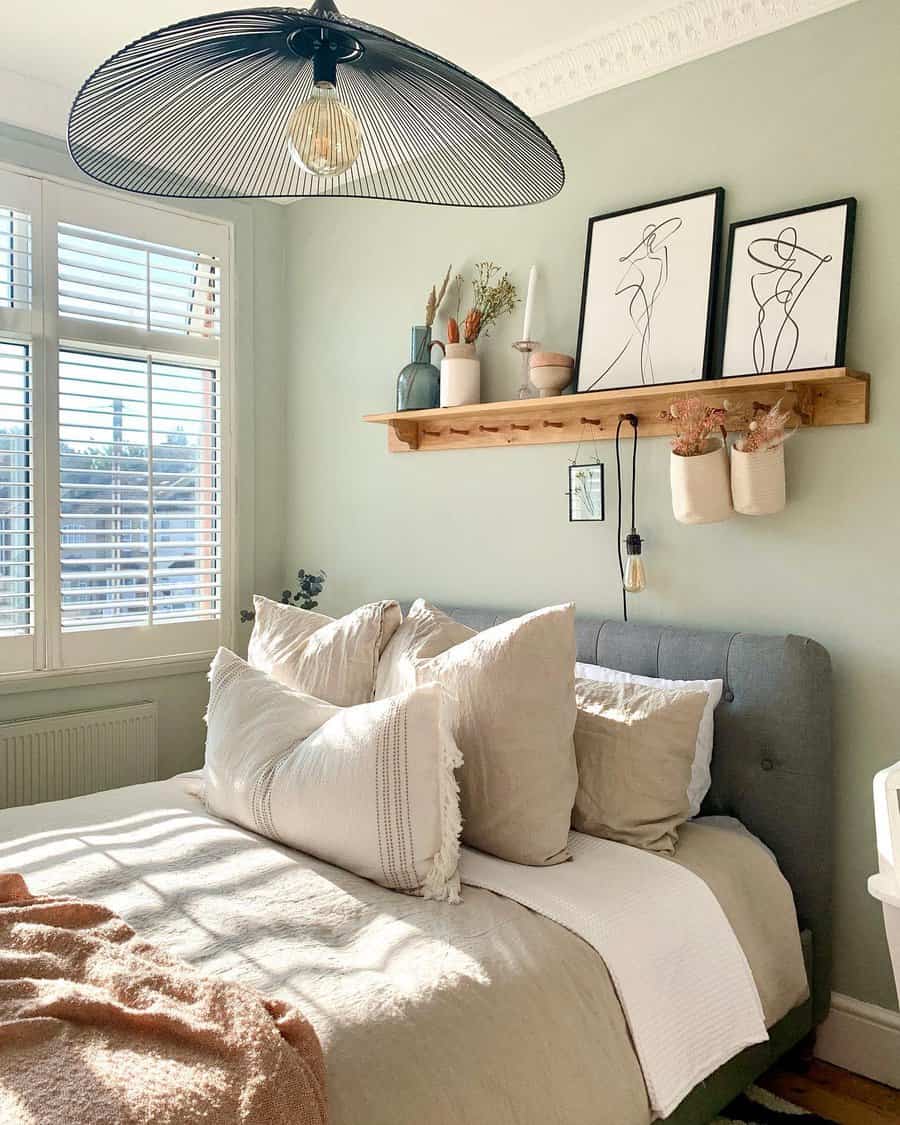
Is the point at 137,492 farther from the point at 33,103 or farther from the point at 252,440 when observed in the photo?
the point at 33,103

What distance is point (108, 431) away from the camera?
3.38 m

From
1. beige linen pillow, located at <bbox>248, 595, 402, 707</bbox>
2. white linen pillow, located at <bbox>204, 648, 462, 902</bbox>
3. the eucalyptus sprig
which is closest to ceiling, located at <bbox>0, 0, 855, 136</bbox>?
beige linen pillow, located at <bbox>248, 595, 402, 707</bbox>

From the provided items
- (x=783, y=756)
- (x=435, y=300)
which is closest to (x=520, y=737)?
(x=783, y=756)

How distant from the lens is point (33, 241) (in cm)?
318

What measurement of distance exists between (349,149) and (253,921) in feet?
4.37

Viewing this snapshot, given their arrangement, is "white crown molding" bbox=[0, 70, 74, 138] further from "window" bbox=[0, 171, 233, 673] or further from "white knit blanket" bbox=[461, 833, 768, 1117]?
"white knit blanket" bbox=[461, 833, 768, 1117]

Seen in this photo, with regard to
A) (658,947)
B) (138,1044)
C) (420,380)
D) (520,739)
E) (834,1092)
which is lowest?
(834,1092)

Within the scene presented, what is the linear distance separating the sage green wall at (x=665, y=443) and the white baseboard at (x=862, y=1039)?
1.9 inches

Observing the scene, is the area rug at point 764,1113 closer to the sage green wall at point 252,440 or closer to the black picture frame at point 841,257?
the black picture frame at point 841,257

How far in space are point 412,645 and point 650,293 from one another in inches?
46.2

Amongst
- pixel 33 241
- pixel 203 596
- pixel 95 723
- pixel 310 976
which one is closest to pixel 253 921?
pixel 310 976

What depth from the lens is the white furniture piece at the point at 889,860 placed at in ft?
5.36

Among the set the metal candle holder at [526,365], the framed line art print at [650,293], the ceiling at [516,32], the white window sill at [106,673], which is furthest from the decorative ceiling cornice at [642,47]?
the white window sill at [106,673]

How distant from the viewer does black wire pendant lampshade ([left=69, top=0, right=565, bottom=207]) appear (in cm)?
122
